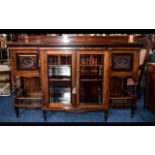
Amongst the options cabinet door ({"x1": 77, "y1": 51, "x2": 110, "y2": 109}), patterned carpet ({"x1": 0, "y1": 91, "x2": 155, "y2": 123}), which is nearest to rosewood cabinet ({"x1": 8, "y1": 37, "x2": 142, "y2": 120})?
cabinet door ({"x1": 77, "y1": 51, "x2": 110, "y2": 109})

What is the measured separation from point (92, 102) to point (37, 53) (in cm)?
71

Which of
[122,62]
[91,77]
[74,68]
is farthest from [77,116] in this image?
[122,62]

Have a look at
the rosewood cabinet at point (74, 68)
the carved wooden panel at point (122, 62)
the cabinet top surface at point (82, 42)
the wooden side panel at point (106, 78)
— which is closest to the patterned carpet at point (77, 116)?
the rosewood cabinet at point (74, 68)

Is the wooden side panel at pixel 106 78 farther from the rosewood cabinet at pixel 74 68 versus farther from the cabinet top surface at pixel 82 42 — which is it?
the cabinet top surface at pixel 82 42

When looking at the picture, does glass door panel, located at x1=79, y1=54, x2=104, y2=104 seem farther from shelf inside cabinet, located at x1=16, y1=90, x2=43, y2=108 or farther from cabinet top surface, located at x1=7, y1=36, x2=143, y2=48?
shelf inside cabinet, located at x1=16, y1=90, x2=43, y2=108

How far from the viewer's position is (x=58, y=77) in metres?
1.98

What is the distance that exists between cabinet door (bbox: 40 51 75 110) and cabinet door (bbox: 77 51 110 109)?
10 cm

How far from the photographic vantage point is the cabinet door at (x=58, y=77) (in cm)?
185

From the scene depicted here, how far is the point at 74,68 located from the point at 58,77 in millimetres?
224

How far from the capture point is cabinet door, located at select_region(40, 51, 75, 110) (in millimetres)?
1853

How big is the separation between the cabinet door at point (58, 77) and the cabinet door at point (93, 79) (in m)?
0.10

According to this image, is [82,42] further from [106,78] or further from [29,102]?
[29,102]
